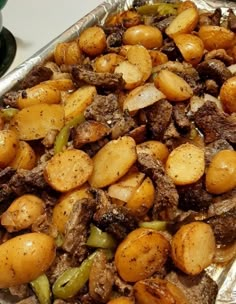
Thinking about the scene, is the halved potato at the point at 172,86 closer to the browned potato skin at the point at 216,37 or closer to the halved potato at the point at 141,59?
the halved potato at the point at 141,59

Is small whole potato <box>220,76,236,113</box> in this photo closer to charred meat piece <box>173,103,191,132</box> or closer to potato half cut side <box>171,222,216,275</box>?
charred meat piece <box>173,103,191,132</box>

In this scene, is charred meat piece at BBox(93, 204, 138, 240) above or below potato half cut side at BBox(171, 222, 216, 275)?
above

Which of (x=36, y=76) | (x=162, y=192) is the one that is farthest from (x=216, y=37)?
(x=162, y=192)

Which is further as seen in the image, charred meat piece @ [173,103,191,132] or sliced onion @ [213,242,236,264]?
charred meat piece @ [173,103,191,132]

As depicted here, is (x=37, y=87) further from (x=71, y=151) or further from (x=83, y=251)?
(x=83, y=251)

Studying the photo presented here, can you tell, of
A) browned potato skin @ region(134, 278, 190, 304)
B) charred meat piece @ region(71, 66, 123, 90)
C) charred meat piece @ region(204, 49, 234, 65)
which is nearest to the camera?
browned potato skin @ region(134, 278, 190, 304)

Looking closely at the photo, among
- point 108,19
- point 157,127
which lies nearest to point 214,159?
point 157,127

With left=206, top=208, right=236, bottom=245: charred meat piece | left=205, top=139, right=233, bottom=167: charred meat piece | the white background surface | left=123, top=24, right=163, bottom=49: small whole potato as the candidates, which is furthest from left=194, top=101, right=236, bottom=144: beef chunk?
the white background surface
